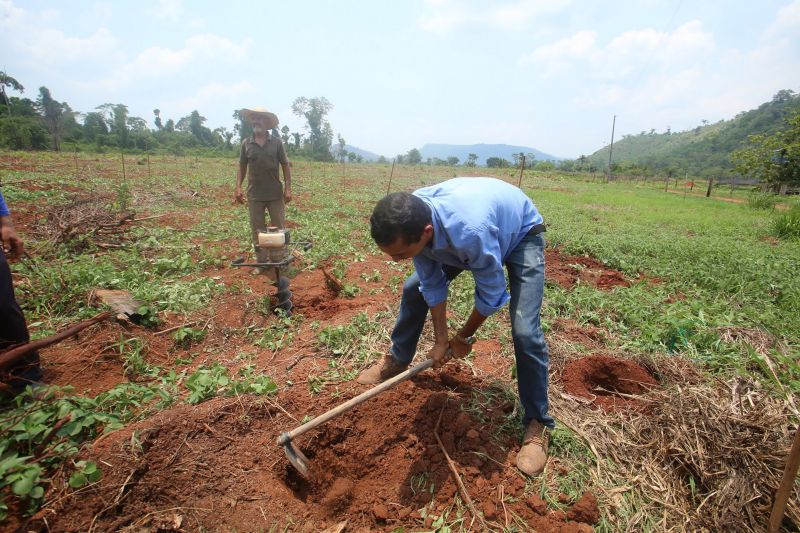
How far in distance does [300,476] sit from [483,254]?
1.57 metres

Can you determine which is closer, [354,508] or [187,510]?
[187,510]

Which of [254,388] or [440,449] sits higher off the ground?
[254,388]

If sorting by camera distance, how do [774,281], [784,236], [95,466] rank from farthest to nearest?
[784,236]
[774,281]
[95,466]

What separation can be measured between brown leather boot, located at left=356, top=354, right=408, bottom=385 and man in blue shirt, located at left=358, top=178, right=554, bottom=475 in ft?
1.69

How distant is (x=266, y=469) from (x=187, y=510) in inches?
14.5

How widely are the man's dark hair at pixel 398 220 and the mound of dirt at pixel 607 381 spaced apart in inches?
70.4

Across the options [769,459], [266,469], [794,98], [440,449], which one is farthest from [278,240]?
[794,98]

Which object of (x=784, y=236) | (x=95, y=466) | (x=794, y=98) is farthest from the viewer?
(x=794, y=98)

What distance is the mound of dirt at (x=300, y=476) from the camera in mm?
1682

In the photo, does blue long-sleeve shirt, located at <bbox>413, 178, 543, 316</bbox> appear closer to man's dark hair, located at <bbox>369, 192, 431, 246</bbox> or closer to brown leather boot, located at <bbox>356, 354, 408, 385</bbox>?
man's dark hair, located at <bbox>369, 192, 431, 246</bbox>

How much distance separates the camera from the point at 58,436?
5.72 ft

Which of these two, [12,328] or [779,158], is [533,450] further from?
[779,158]

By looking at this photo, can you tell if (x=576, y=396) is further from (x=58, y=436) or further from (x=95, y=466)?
(x=58, y=436)

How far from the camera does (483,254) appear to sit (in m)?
1.82
